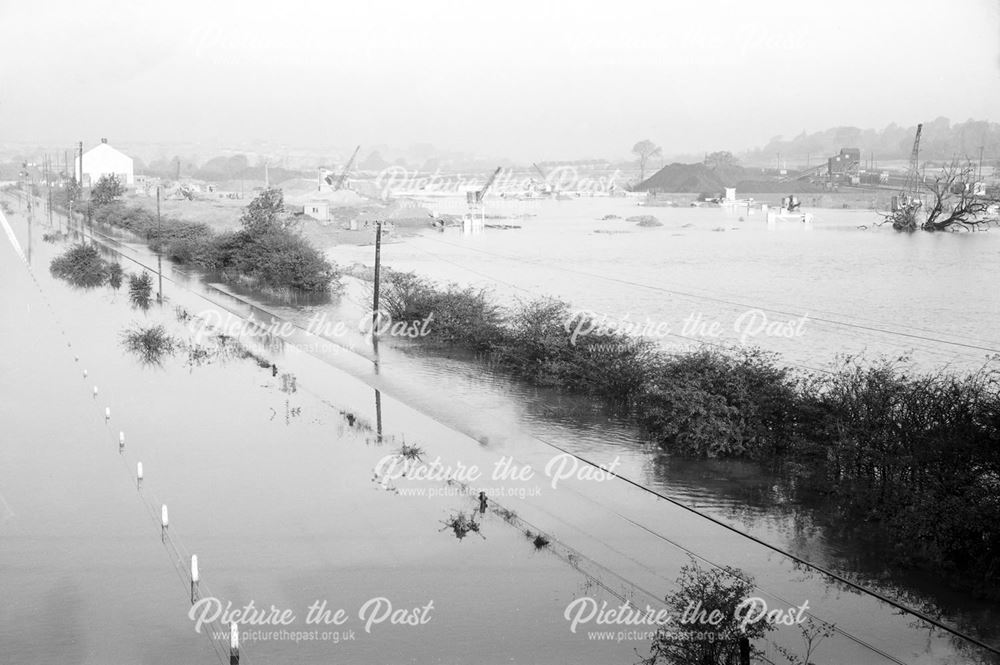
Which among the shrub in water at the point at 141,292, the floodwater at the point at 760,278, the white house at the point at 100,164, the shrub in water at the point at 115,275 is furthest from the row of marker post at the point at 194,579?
the white house at the point at 100,164

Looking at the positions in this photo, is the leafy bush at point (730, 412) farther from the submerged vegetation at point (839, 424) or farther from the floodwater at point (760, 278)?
the floodwater at point (760, 278)

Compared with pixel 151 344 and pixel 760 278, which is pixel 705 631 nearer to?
pixel 151 344

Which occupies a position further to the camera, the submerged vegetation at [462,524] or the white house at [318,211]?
the white house at [318,211]

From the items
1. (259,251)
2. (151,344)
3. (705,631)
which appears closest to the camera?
(705,631)

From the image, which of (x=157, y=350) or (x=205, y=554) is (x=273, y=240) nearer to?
(x=157, y=350)

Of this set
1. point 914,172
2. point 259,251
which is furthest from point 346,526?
point 914,172
